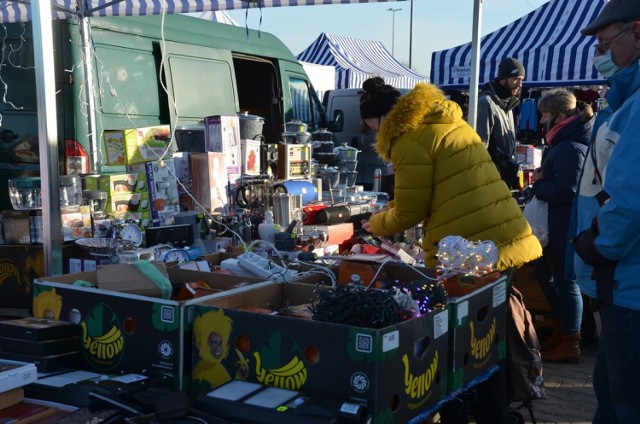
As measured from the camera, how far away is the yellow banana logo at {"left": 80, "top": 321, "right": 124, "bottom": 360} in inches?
92.9

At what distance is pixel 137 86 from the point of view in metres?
6.25

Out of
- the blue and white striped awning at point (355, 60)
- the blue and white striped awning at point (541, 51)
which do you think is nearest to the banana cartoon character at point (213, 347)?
the blue and white striped awning at point (541, 51)

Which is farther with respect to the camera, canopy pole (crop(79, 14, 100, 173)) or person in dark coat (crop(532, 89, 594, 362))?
canopy pole (crop(79, 14, 100, 173))

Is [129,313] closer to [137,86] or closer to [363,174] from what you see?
[137,86]

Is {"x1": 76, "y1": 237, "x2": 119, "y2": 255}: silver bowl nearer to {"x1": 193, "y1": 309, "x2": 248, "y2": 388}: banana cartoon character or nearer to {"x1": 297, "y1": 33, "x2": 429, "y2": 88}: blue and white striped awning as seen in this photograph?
{"x1": 193, "y1": 309, "x2": 248, "y2": 388}: banana cartoon character

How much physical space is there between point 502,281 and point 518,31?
9.27 m

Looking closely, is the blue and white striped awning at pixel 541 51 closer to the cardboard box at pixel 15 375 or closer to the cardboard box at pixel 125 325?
the cardboard box at pixel 125 325

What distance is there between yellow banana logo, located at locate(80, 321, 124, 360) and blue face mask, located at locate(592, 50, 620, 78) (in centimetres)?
190

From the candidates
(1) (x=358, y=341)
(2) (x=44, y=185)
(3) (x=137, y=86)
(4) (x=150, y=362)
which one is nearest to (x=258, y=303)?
(4) (x=150, y=362)

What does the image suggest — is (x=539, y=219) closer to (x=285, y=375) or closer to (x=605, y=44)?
(x=605, y=44)

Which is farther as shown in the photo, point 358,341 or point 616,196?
point 616,196

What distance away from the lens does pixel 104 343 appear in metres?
2.39

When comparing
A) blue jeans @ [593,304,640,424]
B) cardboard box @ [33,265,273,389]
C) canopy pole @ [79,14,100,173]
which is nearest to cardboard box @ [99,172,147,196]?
canopy pole @ [79,14,100,173]

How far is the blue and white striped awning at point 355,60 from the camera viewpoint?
Result: 1864cm
